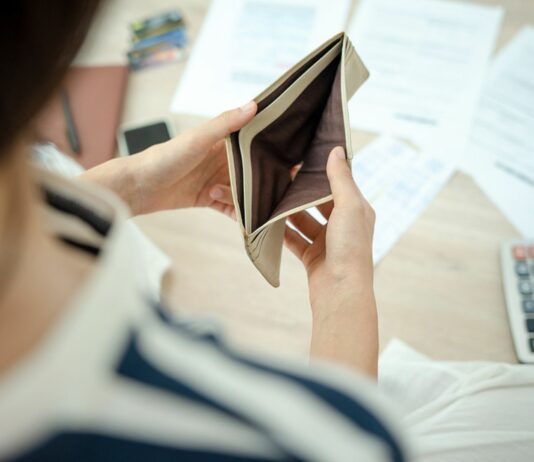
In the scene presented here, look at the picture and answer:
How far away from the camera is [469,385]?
631 millimetres

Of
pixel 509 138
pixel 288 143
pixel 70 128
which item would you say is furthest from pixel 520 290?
pixel 70 128

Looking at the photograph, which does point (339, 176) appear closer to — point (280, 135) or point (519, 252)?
point (280, 135)

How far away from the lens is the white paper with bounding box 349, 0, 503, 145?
867 mm

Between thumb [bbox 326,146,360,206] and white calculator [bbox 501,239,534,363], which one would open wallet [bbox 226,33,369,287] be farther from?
white calculator [bbox 501,239,534,363]

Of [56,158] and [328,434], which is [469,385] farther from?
[56,158]

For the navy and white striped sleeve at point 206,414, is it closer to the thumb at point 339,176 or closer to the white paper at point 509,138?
the thumb at point 339,176

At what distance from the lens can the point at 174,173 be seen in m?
0.71

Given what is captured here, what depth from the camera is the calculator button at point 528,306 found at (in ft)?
2.29

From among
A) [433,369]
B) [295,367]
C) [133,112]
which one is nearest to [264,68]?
[133,112]

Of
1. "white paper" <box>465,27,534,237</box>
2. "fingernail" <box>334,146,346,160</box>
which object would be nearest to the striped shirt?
"fingernail" <box>334,146,346,160</box>

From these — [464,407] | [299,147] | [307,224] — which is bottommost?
[464,407]

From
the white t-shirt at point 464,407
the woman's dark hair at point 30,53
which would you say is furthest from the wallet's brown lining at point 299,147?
the woman's dark hair at point 30,53

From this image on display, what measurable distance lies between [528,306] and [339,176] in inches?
Result: 12.1

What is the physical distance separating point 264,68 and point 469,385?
1.92 ft
